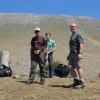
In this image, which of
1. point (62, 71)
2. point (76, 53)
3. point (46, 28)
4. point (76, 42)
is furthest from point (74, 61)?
point (46, 28)

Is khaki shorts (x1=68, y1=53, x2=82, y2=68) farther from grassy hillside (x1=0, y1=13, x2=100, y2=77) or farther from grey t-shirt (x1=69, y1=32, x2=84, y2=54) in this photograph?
grassy hillside (x1=0, y1=13, x2=100, y2=77)

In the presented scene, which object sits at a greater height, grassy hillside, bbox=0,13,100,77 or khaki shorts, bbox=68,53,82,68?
grassy hillside, bbox=0,13,100,77

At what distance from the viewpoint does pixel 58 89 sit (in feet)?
23.6

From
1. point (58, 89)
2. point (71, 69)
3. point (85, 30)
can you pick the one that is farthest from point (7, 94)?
point (85, 30)

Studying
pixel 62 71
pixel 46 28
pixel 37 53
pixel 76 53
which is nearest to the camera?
pixel 76 53

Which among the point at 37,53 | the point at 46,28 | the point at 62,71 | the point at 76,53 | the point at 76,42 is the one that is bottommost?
the point at 62,71

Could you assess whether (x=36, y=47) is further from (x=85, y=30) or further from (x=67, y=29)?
(x=85, y=30)

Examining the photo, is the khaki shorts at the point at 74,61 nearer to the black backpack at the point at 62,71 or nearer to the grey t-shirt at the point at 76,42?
the grey t-shirt at the point at 76,42

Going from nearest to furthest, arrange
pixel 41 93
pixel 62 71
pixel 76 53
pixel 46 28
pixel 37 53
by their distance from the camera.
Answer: pixel 41 93, pixel 76 53, pixel 37 53, pixel 62 71, pixel 46 28

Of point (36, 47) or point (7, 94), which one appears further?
point (36, 47)

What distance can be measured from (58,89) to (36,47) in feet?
4.94

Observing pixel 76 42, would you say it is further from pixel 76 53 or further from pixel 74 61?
pixel 74 61

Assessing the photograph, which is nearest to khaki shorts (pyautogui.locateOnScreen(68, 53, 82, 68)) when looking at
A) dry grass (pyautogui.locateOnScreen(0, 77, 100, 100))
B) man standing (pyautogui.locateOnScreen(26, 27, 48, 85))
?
dry grass (pyautogui.locateOnScreen(0, 77, 100, 100))

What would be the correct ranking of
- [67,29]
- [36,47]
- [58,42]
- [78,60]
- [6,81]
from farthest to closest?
[67,29] < [58,42] < [6,81] < [36,47] < [78,60]
